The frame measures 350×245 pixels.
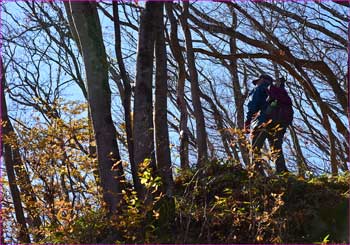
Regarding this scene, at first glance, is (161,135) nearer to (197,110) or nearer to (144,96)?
(144,96)

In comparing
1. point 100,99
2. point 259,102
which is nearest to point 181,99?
point 259,102

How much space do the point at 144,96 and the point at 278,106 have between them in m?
2.99

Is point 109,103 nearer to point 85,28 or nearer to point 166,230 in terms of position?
point 85,28

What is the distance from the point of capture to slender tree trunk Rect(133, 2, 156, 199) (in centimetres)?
453

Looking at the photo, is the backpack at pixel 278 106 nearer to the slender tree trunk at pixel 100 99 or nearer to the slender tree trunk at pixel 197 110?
the slender tree trunk at pixel 197 110

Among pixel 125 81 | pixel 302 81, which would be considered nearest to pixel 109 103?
pixel 125 81

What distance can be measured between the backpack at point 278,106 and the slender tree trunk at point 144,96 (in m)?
2.72

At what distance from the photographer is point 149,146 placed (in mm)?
4535

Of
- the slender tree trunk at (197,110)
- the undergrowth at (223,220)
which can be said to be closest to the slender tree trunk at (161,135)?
the undergrowth at (223,220)

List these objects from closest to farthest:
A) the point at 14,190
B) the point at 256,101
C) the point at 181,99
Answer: the point at 14,190, the point at 256,101, the point at 181,99

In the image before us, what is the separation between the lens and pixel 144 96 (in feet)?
14.9

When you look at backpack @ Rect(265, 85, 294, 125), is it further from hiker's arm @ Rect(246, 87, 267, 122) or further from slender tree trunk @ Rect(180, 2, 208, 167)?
slender tree trunk @ Rect(180, 2, 208, 167)

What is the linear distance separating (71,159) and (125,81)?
3.22 feet

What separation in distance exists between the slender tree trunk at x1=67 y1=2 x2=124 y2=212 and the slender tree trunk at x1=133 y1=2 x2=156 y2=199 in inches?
8.2
